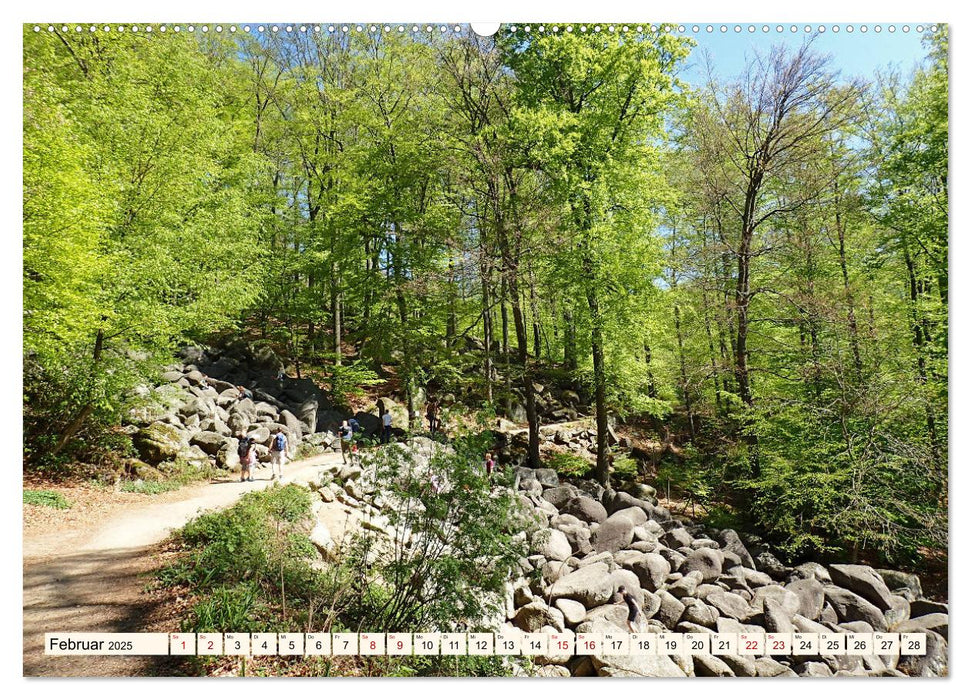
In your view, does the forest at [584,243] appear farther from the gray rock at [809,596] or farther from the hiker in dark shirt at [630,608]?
the hiker in dark shirt at [630,608]

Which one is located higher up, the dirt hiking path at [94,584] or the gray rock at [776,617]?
the dirt hiking path at [94,584]

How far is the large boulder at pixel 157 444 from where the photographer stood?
26.4 ft

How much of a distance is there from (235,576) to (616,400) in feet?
23.3

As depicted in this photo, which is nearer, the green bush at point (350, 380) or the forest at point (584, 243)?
the forest at point (584, 243)

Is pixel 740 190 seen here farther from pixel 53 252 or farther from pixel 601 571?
pixel 53 252

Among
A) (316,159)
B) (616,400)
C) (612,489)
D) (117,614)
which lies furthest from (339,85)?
(117,614)

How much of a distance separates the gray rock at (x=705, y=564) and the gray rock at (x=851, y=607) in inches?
49.3

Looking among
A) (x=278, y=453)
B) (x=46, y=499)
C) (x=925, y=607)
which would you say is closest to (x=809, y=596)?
(x=925, y=607)

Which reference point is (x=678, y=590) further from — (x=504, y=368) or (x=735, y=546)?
(x=504, y=368)

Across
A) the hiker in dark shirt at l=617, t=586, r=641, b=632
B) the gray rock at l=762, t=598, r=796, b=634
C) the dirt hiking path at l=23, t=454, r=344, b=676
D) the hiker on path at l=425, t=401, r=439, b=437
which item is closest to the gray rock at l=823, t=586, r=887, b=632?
the gray rock at l=762, t=598, r=796, b=634

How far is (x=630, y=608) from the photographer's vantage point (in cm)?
590

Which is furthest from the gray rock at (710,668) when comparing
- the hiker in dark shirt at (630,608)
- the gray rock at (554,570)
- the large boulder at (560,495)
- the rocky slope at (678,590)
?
the large boulder at (560,495)

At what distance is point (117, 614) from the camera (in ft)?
12.6
